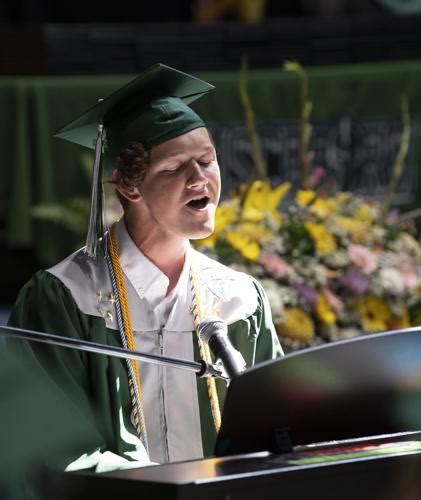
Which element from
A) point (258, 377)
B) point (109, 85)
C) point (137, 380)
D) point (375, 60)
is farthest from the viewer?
point (375, 60)

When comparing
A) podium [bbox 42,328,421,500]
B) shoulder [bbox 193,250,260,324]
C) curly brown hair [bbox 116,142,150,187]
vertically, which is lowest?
podium [bbox 42,328,421,500]

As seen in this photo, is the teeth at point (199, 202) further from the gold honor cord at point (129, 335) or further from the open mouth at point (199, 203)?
the gold honor cord at point (129, 335)

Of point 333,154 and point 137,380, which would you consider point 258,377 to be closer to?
point 137,380

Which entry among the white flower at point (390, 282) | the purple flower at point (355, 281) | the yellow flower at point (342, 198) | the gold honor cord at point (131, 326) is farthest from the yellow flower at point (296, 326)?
the gold honor cord at point (131, 326)

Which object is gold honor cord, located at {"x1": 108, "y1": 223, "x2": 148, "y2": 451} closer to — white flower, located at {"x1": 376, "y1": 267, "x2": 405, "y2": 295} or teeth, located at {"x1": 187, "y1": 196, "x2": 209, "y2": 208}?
teeth, located at {"x1": 187, "y1": 196, "x2": 209, "y2": 208}

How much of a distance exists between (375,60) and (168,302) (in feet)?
16.2

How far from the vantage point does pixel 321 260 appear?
4410 millimetres

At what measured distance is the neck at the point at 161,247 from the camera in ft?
8.04

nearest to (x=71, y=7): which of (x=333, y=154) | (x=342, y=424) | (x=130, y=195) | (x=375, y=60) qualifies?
(x=375, y=60)

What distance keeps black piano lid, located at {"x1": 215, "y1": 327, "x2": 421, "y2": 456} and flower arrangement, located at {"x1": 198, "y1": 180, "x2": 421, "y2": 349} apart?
2111 mm

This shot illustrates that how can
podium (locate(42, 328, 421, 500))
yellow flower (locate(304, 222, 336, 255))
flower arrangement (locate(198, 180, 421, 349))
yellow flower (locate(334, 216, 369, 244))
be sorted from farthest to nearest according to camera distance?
yellow flower (locate(334, 216, 369, 244)), yellow flower (locate(304, 222, 336, 255)), flower arrangement (locate(198, 180, 421, 349)), podium (locate(42, 328, 421, 500))

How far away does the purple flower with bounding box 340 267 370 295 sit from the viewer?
173 inches

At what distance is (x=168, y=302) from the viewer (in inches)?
96.8

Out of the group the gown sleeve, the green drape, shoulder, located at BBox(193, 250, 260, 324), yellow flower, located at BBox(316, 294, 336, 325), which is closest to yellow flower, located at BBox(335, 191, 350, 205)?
yellow flower, located at BBox(316, 294, 336, 325)
